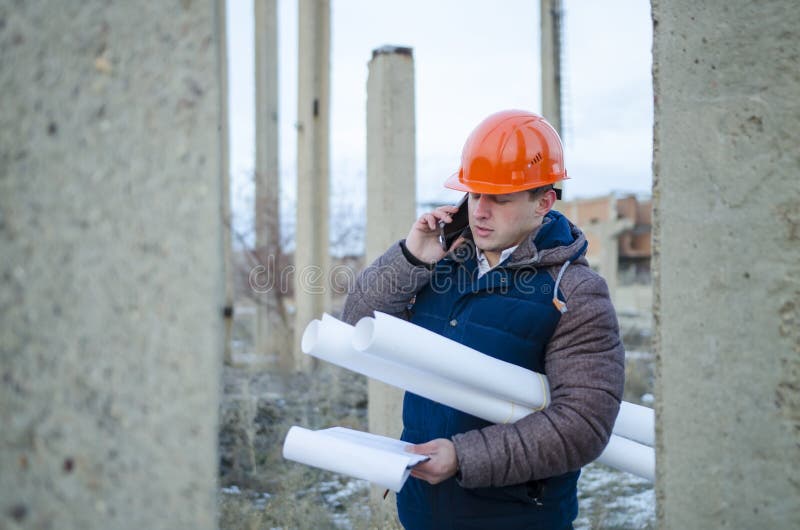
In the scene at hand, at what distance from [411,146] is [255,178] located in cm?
673

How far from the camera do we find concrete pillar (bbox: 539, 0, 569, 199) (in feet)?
26.2

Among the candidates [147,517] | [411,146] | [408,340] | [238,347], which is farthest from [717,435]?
[238,347]

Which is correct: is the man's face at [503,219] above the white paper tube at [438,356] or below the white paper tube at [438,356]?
above

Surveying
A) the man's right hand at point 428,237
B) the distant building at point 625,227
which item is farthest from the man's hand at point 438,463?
the distant building at point 625,227

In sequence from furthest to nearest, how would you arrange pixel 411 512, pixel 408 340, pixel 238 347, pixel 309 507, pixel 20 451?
pixel 238 347 < pixel 309 507 < pixel 411 512 < pixel 408 340 < pixel 20 451

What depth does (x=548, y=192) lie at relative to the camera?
2342mm

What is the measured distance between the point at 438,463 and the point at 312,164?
7524mm

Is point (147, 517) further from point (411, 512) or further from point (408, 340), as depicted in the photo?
point (411, 512)

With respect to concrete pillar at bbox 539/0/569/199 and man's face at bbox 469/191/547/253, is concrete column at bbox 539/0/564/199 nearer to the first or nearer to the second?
concrete pillar at bbox 539/0/569/199

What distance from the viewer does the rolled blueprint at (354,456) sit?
5.56 feet

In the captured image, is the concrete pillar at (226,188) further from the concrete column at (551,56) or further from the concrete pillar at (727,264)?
the concrete pillar at (727,264)

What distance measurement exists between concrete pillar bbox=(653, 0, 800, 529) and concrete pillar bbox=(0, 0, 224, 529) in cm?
90

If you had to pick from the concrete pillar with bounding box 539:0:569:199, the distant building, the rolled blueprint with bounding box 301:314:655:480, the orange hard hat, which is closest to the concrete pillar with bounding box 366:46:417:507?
the orange hard hat

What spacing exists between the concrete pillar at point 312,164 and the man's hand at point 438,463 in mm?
7134
